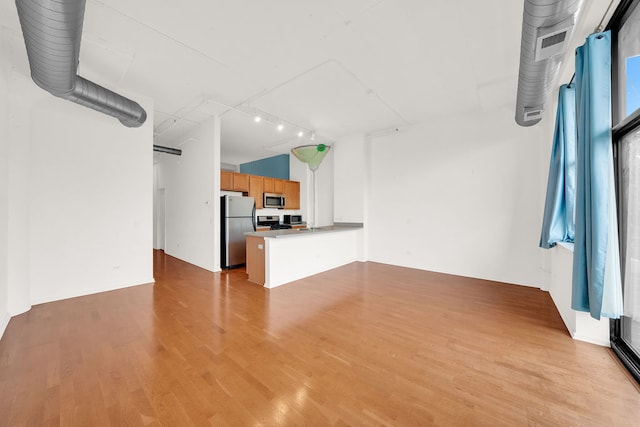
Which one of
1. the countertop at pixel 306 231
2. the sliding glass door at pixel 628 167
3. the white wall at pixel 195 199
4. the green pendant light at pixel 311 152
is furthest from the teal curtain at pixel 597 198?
the white wall at pixel 195 199

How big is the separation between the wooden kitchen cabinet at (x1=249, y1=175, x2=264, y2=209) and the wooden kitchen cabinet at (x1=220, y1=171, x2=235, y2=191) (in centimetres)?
55

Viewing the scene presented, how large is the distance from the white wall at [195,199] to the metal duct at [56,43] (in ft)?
6.71

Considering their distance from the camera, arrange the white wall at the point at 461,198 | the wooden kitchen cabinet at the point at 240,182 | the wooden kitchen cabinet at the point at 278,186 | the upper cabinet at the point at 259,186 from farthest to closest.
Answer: the wooden kitchen cabinet at the point at 278,186 < the wooden kitchen cabinet at the point at 240,182 < the upper cabinet at the point at 259,186 < the white wall at the point at 461,198

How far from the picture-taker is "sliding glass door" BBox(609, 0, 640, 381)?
71.3 inches

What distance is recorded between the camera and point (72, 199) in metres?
3.34

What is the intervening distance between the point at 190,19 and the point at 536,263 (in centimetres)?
570

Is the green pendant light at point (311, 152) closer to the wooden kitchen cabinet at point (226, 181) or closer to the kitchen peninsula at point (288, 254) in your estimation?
the kitchen peninsula at point (288, 254)

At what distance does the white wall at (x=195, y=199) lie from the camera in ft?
15.5

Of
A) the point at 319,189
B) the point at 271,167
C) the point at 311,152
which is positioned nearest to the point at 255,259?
the point at 311,152

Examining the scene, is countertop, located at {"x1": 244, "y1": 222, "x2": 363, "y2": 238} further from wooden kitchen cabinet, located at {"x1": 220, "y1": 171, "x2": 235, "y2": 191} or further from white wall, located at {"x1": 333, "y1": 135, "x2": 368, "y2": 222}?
wooden kitchen cabinet, located at {"x1": 220, "y1": 171, "x2": 235, "y2": 191}

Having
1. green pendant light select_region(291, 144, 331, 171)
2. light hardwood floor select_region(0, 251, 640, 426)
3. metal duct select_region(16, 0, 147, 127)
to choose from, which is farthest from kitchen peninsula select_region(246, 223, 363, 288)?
metal duct select_region(16, 0, 147, 127)

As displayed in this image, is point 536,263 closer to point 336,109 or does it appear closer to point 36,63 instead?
point 336,109

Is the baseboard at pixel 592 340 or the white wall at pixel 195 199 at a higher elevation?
the white wall at pixel 195 199

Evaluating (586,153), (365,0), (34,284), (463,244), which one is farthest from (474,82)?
(34,284)
